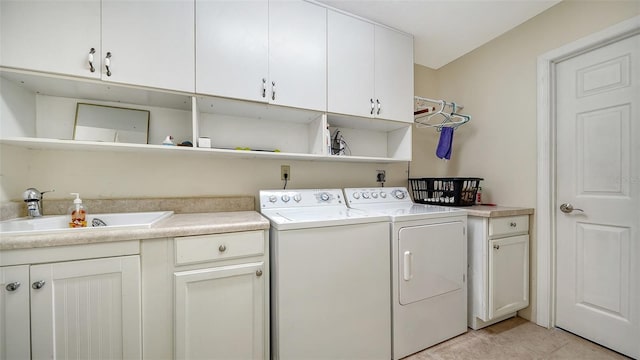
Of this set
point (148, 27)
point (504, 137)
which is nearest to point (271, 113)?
point (148, 27)

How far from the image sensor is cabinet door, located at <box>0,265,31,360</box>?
0.94 m

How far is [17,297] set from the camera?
95 cm

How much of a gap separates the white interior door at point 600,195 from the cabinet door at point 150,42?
2668 mm

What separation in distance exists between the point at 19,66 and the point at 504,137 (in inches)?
127

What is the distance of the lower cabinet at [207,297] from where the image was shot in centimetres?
112

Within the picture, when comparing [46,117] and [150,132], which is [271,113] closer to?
[150,132]

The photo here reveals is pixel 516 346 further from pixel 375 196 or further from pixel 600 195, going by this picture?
pixel 375 196

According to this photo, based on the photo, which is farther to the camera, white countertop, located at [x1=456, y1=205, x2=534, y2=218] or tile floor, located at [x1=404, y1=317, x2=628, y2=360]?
white countertop, located at [x1=456, y1=205, x2=534, y2=218]

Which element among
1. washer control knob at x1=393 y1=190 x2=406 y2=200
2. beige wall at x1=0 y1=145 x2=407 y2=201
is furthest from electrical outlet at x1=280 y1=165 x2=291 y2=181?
washer control knob at x1=393 y1=190 x2=406 y2=200

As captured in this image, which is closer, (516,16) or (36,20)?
(36,20)

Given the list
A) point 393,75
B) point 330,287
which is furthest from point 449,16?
point 330,287

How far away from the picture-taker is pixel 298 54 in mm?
1659

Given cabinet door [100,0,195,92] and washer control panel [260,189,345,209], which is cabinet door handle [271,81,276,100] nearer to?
cabinet door [100,0,195,92]

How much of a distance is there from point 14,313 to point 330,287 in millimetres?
1355
